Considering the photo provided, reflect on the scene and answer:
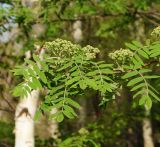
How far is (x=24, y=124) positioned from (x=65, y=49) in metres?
2.88

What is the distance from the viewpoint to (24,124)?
503 cm

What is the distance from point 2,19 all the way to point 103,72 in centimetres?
311

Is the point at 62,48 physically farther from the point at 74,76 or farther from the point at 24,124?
the point at 24,124

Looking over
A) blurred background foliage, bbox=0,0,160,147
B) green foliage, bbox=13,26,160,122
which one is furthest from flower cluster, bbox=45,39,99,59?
blurred background foliage, bbox=0,0,160,147

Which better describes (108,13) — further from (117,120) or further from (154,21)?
(117,120)

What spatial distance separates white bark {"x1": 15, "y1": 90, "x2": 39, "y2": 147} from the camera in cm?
497

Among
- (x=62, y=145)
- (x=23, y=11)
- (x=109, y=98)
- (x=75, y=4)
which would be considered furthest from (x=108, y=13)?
(x=109, y=98)

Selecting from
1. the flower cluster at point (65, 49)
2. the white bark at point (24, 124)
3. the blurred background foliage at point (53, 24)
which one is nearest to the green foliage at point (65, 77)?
the flower cluster at point (65, 49)

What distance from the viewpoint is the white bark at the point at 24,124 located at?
497 centimetres

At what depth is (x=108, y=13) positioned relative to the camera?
645cm

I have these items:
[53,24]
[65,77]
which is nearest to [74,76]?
[65,77]

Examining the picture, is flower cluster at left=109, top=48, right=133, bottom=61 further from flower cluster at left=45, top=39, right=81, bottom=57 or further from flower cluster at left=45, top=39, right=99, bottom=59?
flower cluster at left=45, top=39, right=81, bottom=57

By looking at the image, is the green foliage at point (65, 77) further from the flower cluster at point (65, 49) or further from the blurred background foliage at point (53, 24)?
the blurred background foliage at point (53, 24)

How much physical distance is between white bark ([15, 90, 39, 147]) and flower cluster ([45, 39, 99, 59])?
259 cm
